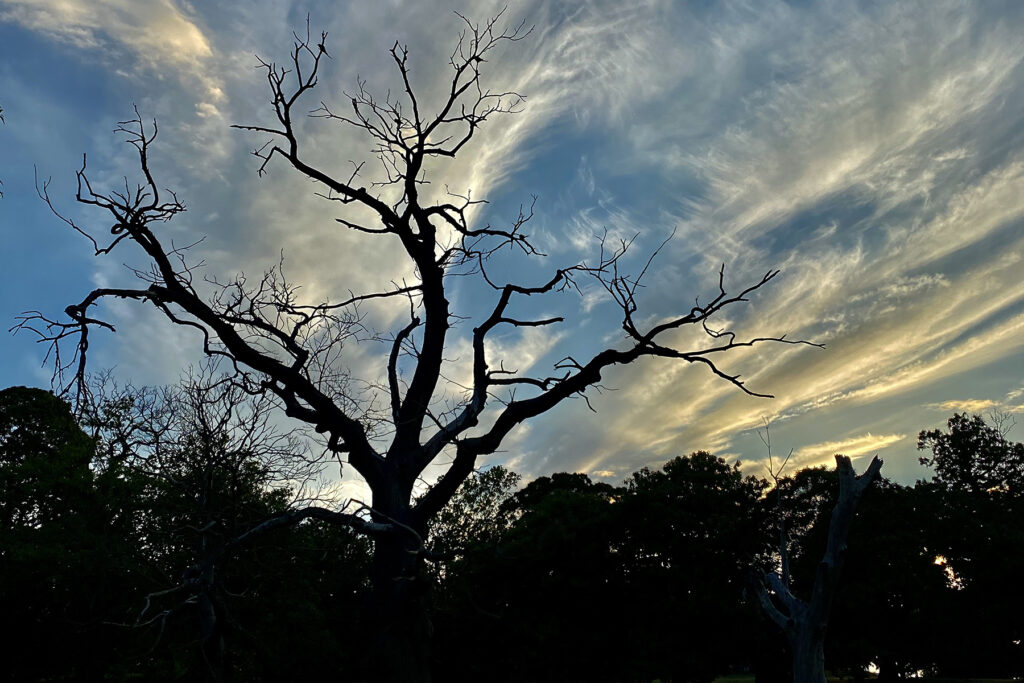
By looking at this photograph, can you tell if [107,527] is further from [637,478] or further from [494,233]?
[637,478]

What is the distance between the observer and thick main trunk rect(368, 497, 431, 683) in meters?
7.34

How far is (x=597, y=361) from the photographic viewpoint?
797 centimetres

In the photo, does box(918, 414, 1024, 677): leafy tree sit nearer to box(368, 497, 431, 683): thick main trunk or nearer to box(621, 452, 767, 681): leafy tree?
box(621, 452, 767, 681): leafy tree

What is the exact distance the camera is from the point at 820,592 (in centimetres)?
1180

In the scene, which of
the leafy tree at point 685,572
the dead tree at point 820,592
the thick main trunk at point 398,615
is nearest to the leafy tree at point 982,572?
the leafy tree at point 685,572

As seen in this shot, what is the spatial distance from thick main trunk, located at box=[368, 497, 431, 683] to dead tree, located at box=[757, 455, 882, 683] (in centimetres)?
702

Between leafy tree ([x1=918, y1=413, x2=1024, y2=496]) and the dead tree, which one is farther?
leafy tree ([x1=918, y1=413, x2=1024, y2=496])

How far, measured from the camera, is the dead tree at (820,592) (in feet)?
37.0

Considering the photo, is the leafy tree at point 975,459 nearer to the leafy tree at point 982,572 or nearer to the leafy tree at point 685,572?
the leafy tree at point 982,572

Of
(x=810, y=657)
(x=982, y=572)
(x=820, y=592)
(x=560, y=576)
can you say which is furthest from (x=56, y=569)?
(x=982, y=572)

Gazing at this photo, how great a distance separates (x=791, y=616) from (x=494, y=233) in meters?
9.24

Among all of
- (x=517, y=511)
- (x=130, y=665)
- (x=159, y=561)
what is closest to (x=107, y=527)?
(x=159, y=561)

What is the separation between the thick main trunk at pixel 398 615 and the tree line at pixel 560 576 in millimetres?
13469

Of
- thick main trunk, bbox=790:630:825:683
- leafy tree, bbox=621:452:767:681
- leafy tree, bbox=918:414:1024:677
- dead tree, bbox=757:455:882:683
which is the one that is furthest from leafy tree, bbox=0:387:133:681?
leafy tree, bbox=918:414:1024:677
